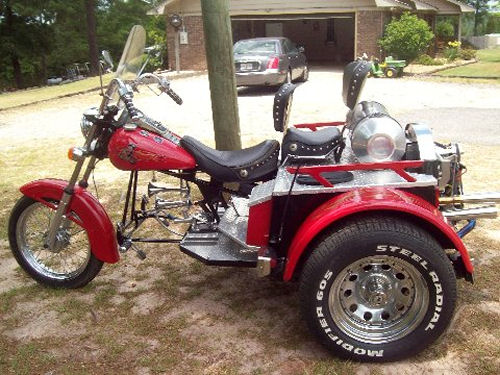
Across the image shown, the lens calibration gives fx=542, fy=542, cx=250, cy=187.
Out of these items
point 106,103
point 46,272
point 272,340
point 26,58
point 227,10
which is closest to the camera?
point 272,340

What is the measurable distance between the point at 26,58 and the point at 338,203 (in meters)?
40.3

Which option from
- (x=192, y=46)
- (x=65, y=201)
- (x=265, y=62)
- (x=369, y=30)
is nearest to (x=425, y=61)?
(x=369, y=30)

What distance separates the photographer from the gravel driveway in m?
9.54

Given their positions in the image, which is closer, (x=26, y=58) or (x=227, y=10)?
(x=227, y=10)

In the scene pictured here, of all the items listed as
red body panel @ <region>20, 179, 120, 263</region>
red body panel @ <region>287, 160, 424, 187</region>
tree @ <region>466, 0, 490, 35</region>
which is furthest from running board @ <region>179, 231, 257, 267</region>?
tree @ <region>466, 0, 490, 35</region>

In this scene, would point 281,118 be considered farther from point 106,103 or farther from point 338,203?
point 106,103

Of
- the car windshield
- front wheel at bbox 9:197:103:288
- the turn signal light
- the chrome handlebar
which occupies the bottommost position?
front wheel at bbox 9:197:103:288

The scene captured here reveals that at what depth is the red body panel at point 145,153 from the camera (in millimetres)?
3389

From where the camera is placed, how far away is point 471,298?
11.7ft

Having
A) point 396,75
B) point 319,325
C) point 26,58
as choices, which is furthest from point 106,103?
point 26,58

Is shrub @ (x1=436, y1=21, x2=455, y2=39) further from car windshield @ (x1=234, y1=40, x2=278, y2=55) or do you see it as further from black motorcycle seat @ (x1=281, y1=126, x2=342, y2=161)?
black motorcycle seat @ (x1=281, y1=126, x2=342, y2=161)

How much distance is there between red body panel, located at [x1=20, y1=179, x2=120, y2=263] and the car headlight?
1.74 meters

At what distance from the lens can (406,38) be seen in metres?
20.4

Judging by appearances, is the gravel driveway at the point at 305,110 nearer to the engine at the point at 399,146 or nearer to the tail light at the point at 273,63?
the tail light at the point at 273,63
